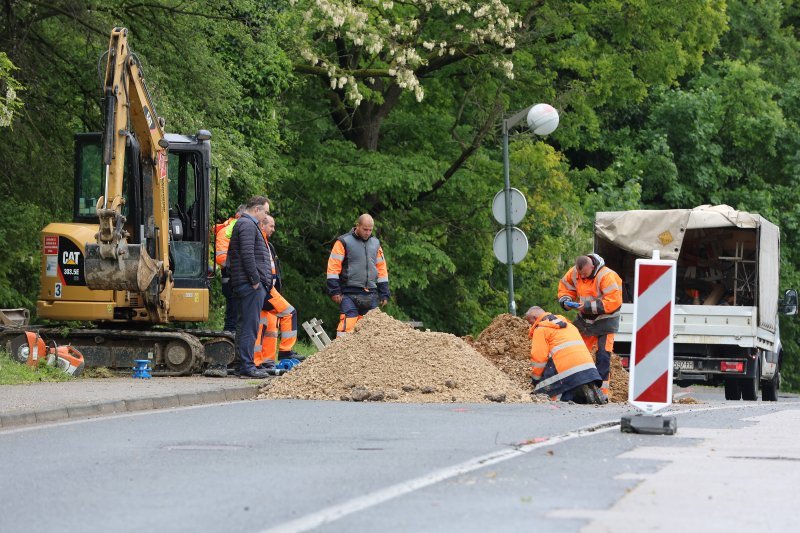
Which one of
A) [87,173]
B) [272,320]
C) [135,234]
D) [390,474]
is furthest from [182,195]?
[390,474]

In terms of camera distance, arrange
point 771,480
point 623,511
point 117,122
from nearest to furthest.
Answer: point 623,511 < point 771,480 < point 117,122

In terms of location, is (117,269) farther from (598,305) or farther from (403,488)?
(403,488)

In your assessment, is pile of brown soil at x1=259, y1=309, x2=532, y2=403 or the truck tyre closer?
pile of brown soil at x1=259, y1=309, x2=532, y2=403

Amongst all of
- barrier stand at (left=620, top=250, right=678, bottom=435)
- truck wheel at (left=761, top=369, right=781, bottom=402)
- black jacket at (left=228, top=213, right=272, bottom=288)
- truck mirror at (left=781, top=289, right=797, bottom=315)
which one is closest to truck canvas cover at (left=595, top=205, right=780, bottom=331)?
truck wheel at (left=761, top=369, right=781, bottom=402)

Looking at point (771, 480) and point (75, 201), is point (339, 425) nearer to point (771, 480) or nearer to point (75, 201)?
point (771, 480)

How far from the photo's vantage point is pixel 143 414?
1381 cm

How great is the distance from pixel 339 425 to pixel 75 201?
884 cm

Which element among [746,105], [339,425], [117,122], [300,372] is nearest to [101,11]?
[117,122]

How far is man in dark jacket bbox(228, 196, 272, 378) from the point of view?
1859 cm

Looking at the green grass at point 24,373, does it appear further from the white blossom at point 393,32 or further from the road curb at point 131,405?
the white blossom at point 393,32

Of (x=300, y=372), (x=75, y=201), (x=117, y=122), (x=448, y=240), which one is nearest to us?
(x=300, y=372)

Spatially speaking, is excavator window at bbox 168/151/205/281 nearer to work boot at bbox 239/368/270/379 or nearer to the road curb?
work boot at bbox 239/368/270/379

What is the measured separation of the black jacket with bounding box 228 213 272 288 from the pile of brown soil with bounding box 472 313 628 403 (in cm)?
316

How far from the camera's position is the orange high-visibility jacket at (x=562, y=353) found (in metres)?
16.2
